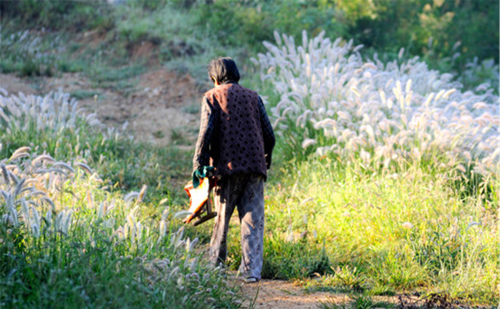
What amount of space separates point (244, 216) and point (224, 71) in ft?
4.34

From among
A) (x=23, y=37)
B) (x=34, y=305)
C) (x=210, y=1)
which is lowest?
(x=34, y=305)

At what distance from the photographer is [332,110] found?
24.7 ft

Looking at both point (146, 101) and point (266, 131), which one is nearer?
point (266, 131)

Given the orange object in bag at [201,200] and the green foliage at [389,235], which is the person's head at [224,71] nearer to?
the orange object in bag at [201,200]

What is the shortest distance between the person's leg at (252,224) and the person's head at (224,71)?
2.98ft

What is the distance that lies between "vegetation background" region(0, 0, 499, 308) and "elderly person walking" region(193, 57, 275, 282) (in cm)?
32

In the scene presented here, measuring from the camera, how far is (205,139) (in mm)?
4629

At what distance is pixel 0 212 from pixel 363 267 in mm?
3069

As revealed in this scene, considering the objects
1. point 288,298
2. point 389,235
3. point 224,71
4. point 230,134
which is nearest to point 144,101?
point 224,71

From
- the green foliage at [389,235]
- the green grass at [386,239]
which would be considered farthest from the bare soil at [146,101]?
the green grass at [386,239]

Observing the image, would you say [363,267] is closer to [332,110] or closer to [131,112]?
[332,110]

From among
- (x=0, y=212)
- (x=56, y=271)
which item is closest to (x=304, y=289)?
(x=56, y=271)

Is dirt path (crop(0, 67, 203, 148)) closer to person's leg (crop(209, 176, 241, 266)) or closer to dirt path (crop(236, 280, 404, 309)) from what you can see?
person's leg (crop(209, 176, 241, 266))

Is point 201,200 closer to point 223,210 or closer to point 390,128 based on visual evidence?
point 223,210
